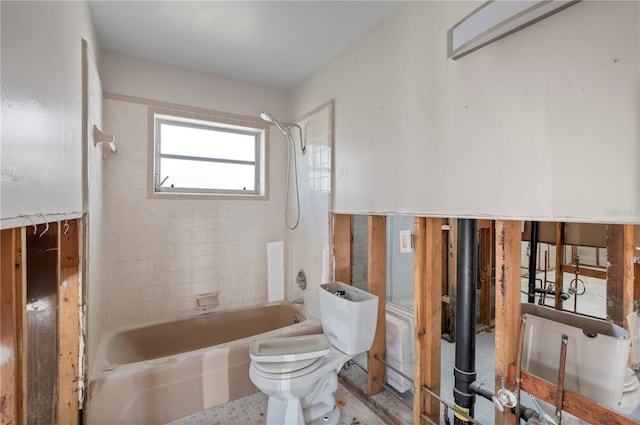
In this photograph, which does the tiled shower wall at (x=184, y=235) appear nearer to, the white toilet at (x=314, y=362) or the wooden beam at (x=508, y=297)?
the white toilet at (x=314, y=362)

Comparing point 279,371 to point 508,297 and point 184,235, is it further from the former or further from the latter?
point 184,235

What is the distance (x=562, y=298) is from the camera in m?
2.56

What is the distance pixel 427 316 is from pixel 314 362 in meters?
0.70

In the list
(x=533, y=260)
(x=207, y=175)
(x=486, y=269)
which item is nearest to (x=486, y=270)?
(x=486, y=269)

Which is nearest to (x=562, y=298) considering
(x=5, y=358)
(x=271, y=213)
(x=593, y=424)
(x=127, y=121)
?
(x=593, y=424)

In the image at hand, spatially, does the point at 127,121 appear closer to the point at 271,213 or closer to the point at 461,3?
the point at 271,213

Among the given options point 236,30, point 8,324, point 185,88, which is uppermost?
point 236,30

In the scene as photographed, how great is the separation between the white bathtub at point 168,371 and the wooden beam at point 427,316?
36.5 inches

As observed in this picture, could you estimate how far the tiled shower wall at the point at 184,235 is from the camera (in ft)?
7.55

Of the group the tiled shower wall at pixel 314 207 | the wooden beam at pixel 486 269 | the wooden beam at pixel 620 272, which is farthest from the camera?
the wooden beam at pixel 486 269

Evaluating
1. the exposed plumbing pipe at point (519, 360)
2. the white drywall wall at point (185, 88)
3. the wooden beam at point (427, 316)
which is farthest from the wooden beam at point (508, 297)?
the white drywall wall at point (185, 88)

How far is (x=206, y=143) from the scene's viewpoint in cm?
275

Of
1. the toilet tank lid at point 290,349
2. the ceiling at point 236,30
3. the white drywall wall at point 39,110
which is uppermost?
the ceiling at point 236,30

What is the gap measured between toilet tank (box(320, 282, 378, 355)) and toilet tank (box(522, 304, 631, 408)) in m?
0.81
